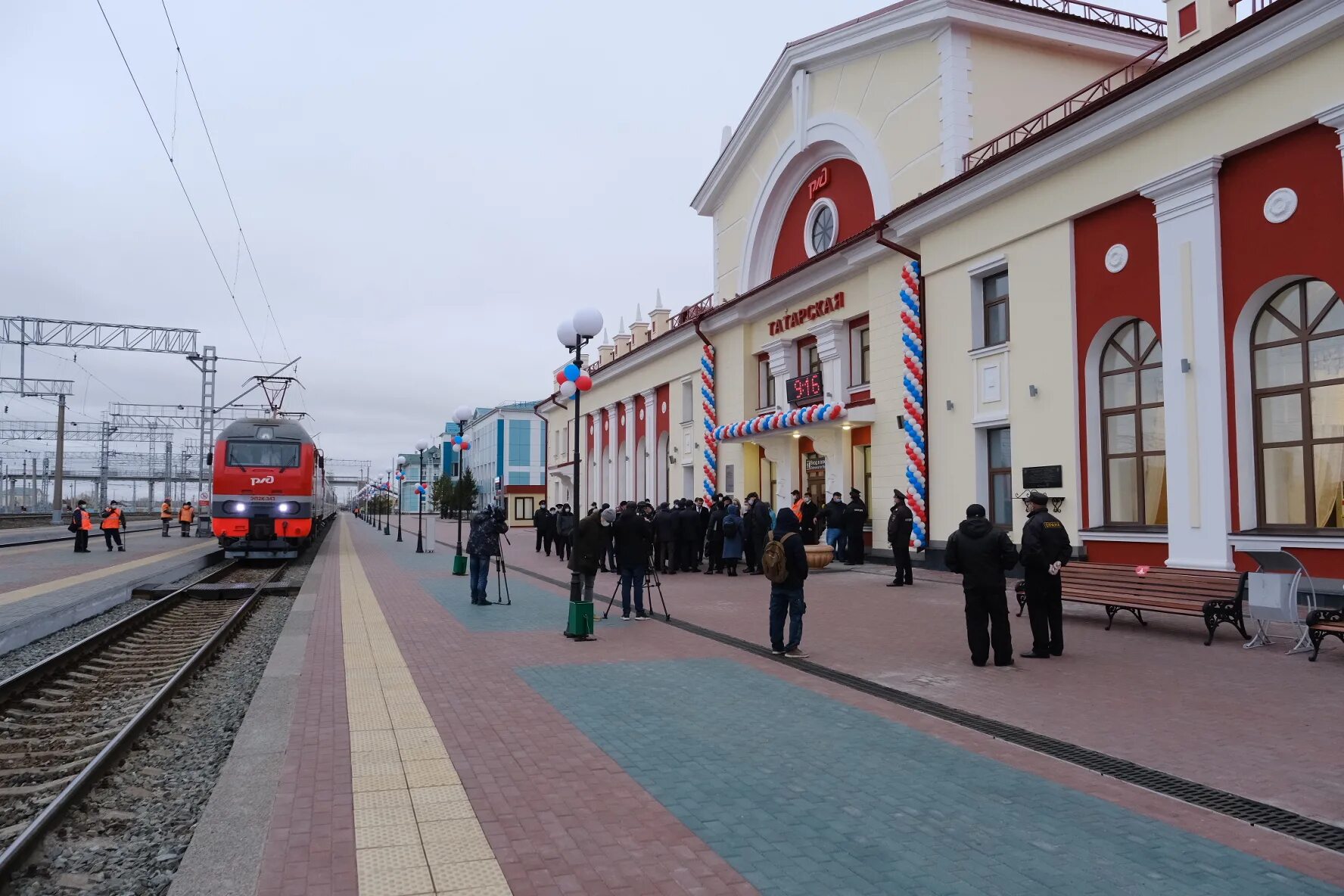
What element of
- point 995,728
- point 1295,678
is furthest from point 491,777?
point 1295,678

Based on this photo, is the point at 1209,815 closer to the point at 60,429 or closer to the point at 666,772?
the point at 666,772

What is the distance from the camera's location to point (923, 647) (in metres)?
9.98

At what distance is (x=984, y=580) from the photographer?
345 inches

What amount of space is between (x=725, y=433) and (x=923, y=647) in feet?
57.9

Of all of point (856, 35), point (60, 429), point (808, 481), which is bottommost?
point (808, 481)

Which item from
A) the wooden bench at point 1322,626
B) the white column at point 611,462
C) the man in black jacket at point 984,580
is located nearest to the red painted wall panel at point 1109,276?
the wooden bench at point 1322,626

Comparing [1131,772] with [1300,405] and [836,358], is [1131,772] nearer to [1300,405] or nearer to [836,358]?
[1300,405]

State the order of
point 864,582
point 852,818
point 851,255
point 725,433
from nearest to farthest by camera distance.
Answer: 1. point 852,818
2. point 864,582
3. point 851,255
4. point 725,433

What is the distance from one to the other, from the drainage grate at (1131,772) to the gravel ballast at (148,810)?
5.16 meters

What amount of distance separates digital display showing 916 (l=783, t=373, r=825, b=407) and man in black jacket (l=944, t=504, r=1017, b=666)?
14.9 m

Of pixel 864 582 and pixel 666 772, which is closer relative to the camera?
pixel 666 772

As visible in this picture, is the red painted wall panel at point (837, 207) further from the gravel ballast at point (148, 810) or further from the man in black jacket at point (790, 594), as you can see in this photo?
the gravel ballast at point (148, 810)

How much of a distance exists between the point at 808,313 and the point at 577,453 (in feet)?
51.5

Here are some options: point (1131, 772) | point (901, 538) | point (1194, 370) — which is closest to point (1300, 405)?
point (1194, 370)
